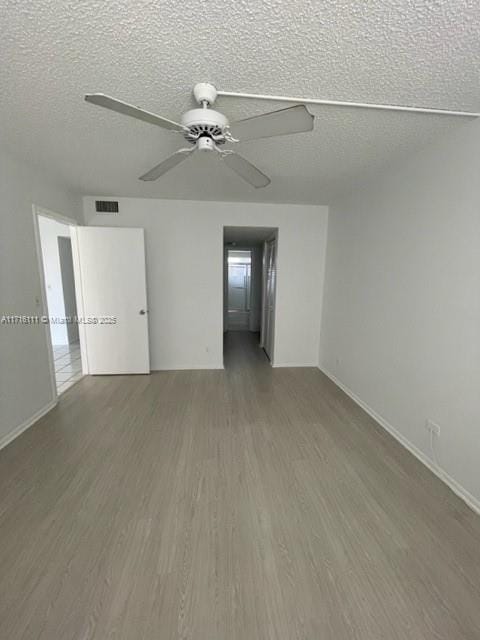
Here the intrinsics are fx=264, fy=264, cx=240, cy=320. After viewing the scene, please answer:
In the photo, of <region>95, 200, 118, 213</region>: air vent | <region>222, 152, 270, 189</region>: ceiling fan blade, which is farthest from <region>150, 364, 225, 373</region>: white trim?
<region>222, 152, 270, 189</region>: ceiling fan blade

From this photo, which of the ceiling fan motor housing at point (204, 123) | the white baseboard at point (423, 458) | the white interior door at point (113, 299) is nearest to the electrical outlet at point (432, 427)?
the white baseboard at point (423, 458)

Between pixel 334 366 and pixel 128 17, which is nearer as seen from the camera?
pixel 128 17

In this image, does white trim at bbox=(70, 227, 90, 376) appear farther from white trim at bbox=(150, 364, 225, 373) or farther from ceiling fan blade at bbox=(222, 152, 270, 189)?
ceiling fan blade at bbox=(222, 152, 270, 189)

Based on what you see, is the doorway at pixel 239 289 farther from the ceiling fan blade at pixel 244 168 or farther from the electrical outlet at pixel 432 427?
the electrical outlet at pixel 432 427

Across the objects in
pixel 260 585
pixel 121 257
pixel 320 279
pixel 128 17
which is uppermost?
pixel 128 17

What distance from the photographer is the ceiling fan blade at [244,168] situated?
5.07 ft

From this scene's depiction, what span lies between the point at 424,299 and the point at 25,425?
3658 millimetres

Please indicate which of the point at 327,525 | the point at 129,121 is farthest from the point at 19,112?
the point at 327,525

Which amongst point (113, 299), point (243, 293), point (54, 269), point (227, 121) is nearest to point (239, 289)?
point (243, 293)

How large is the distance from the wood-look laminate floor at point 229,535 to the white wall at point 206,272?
1557 millimetres

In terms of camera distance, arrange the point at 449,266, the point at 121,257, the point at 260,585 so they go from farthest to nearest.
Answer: the point at 121,257
the point at 449,266
the point at 260,585

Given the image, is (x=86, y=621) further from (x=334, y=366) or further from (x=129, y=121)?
(x=334, y=366)

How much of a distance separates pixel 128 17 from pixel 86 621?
2.47 metres

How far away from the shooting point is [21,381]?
2.41 meters
